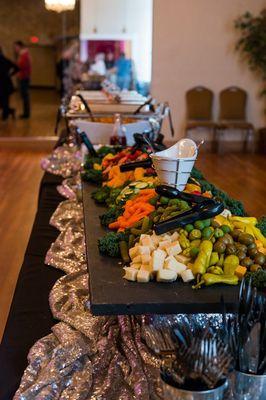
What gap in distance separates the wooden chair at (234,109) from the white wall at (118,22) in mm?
1360

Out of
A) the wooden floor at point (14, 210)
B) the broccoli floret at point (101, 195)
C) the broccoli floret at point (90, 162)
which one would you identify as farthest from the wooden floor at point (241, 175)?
the broccoli floret at point (101, 195)

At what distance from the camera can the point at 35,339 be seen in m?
1.81

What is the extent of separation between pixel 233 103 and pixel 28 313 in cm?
716

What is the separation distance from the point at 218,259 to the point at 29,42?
35.8 ft

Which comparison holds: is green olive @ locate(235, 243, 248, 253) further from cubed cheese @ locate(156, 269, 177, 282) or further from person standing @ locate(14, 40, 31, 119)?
person standing @ locate(14, 40, 31, 119)

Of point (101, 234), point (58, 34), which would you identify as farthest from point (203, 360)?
point (58, 34)

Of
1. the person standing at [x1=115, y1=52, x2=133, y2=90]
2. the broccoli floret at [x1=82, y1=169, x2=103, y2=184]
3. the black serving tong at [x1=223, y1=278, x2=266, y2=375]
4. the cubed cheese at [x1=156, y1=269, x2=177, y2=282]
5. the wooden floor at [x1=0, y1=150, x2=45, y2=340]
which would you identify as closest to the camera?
the black serving tong at [x1=223, y1=278, x2=266, y2=375]

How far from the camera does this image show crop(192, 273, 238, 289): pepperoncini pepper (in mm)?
1562

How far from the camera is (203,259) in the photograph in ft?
5.24

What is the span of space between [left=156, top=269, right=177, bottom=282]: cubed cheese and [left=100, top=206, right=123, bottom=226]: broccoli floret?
56 centimetres

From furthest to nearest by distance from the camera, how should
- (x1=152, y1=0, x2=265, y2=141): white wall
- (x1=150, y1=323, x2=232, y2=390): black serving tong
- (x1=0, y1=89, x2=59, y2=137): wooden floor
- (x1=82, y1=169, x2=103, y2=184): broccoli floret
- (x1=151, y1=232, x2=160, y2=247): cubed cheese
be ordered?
(x1=0, y1=89, x2=59, y2=137): wooden floor → (x1=152, y1=0, x2=265, y2=141): white wall → (x1=82, y1=169, x2=103, y2=184): broccoli floret → (x1=151, y1=232, x2=160, y2=247): cubed cheese → (x1=150, y1=323, x2=232, y2=390): black serving tong

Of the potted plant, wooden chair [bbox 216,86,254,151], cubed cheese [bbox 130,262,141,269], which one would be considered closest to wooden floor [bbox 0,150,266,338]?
wooden chair [bbox 216,86,254,151]

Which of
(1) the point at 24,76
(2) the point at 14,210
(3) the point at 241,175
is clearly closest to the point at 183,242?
(2) the point at 14,210

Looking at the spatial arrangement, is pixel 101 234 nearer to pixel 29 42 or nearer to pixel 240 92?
pixel 240 92
